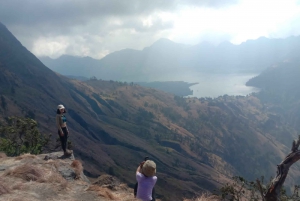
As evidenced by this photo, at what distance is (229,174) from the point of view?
17750 centimetres

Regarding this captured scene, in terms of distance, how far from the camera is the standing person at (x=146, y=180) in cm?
800

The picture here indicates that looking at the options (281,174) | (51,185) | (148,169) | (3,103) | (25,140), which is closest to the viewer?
(148,169)

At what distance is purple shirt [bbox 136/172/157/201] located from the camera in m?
8.20

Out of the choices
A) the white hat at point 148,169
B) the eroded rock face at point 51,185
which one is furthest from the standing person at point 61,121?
the white hat at point 148,169

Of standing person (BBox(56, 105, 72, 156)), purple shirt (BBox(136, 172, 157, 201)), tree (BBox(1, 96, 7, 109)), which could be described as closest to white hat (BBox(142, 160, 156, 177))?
purple shirt (BBox(136, 172, 157, 201))

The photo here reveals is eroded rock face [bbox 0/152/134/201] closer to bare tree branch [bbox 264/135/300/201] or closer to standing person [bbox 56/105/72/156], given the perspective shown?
standing person [bbox 56/105/72/156]

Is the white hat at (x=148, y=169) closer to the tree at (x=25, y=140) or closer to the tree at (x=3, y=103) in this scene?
the tree at (x=25, y=140)

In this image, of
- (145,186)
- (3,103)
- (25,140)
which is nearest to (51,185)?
(145,186)

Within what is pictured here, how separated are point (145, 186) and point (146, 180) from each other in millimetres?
199

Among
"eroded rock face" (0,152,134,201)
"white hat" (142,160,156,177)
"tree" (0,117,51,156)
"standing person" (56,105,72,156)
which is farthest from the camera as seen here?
"tree" (0,117,51,156)

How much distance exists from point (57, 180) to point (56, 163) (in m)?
2.73

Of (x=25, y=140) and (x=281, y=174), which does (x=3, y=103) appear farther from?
(x=281, y=174)

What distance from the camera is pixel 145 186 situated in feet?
27.1

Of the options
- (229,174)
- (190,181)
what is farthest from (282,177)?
(229,174)
